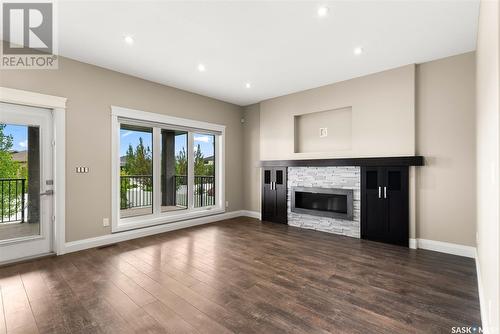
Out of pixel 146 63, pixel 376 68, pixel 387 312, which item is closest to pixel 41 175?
pixel 146 63

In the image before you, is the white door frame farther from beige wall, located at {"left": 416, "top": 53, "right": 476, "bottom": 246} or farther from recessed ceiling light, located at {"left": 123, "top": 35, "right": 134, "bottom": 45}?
beige wall, located at {"left": 416, "top": 53, "right": 476, "bottom": 246}

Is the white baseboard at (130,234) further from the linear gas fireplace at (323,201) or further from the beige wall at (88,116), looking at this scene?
the linear gas fireplace at (323,201)

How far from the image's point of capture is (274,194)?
5984 mm

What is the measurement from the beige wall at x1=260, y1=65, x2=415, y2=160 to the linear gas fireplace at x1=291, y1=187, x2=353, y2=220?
2.43 ft

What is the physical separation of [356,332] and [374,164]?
3063 mm

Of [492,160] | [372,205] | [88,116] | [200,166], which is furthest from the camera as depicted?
[200,166]

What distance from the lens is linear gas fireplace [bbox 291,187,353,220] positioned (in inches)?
189

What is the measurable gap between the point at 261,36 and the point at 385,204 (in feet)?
11.2

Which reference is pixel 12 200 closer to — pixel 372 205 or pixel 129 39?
pixel 129 39

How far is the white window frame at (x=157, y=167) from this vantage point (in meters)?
4.41

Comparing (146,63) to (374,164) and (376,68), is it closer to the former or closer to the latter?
(376,68)

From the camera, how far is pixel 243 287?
270cm

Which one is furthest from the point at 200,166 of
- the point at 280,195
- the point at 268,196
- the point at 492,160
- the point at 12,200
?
the point at 492,160

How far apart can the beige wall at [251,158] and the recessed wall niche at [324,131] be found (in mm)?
1238
